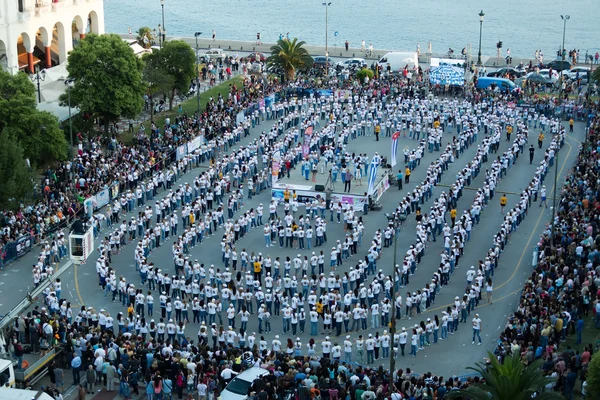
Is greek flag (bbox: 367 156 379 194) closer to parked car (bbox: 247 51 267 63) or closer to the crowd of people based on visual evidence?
the crowd of people

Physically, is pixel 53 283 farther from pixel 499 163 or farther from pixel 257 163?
pixel 499 163

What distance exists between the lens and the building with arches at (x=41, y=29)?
64.0 m

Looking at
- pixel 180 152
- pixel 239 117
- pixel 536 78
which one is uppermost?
pixel 536 78

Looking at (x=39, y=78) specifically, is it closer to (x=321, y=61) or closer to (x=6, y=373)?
(x=321, y=61)

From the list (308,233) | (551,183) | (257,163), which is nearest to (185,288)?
(308,233)

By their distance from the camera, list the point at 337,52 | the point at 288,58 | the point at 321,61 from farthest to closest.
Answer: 1. the point at 337,52
2. the point at 321,61
3. the point at 288,58

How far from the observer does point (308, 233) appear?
4347cm

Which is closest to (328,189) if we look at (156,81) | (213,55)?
(156,81)

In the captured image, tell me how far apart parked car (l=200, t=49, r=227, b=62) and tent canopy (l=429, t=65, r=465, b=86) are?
1944 centimetres

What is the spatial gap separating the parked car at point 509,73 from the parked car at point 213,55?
20.5m

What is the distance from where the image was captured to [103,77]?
185 ft

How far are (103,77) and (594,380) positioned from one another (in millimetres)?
35734

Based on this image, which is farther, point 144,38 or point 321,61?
point 144,38

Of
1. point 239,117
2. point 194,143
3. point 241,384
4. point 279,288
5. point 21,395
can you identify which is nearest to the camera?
point 21,395
